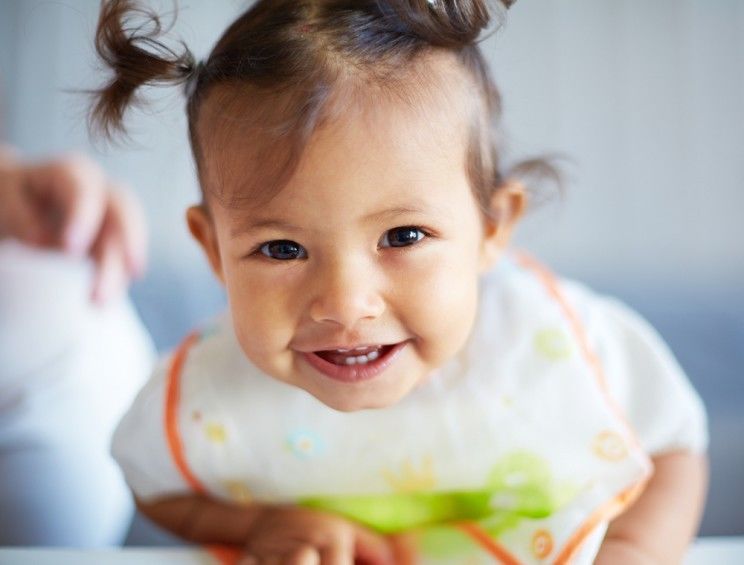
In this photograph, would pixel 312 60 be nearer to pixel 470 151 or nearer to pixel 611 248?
pixel 470 151

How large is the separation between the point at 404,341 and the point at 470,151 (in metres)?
0.14

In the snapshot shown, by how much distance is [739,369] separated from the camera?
107 centimetres

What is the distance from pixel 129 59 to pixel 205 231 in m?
0.17

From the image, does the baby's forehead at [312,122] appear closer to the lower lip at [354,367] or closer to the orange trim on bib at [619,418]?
the lower lip at [354,367]

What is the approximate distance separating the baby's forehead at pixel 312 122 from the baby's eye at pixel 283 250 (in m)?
0.03

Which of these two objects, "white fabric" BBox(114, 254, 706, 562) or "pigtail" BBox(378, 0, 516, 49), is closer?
"pigtail" BBox(378, 0, 516, 49)

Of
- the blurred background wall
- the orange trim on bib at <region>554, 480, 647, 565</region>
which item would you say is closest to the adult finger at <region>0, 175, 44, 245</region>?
the blurred background wall

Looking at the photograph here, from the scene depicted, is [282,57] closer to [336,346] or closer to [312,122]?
[312,122]

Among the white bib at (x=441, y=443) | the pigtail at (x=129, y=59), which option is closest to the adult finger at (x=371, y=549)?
the white bib at (x=441, y=443)

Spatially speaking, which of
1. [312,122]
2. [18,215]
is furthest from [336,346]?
[18,215]

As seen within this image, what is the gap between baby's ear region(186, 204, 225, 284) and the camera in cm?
70

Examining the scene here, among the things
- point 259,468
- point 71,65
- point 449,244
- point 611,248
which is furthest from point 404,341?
point 71,65

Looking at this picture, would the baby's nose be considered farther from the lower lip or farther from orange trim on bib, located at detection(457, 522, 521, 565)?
orange trim on bib, located at detection(457, 522, 521, 565)

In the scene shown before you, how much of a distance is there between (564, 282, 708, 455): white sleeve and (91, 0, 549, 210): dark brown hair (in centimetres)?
28
